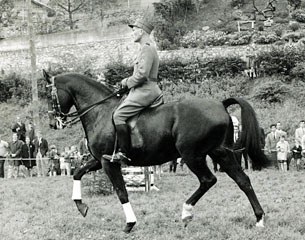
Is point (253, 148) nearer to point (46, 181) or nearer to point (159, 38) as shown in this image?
point (46, 181)

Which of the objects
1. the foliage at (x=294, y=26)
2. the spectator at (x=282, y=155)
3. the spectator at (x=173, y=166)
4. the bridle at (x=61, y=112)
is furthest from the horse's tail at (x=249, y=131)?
the foliage at (x=294, y=26)

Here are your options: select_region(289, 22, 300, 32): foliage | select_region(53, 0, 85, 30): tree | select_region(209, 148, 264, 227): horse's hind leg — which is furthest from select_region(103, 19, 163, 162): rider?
select_region(53, 0, 85, 30): tree

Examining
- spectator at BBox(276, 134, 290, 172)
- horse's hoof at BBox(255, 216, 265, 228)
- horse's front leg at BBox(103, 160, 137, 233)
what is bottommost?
spectator at BBox(276, 134, 290, 172)

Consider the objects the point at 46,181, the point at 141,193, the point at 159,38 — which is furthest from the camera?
the point at 159,38

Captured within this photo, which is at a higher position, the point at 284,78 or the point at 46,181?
the point at 284,78

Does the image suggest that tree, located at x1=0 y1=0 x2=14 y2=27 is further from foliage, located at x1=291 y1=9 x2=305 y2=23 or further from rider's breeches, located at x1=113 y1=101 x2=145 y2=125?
rider's breeches, located at x1=113 y1=101 x2=145 y2=125

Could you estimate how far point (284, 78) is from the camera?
1144 inches

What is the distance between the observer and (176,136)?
30.7ft

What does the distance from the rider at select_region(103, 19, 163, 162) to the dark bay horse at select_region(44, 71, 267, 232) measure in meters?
0.17

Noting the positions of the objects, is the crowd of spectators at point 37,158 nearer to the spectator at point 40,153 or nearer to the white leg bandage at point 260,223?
the spectator at point 40,153

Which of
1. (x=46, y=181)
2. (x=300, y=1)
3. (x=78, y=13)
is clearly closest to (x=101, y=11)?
(x=78, y=13)

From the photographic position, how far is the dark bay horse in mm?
9289

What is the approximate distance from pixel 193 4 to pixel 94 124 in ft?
102

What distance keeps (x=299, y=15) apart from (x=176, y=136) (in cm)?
2714
